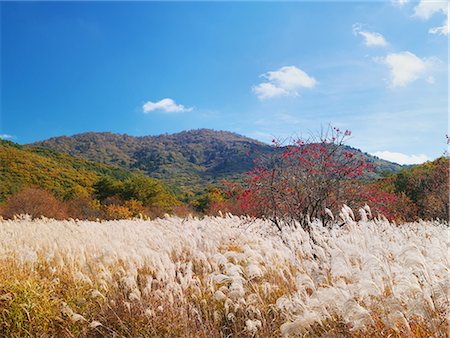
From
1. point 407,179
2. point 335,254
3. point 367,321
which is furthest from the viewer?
point 407,179

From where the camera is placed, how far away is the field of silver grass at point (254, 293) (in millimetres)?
2475

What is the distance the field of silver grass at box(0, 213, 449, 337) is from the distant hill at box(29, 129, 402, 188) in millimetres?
87504

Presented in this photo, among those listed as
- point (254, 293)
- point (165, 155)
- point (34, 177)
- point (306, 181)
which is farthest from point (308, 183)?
point (165, 155)

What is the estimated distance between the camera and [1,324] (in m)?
4.01

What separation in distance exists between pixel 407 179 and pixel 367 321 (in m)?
16.9

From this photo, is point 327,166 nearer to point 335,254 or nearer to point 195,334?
point 335,254

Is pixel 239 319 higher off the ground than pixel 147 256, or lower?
lower

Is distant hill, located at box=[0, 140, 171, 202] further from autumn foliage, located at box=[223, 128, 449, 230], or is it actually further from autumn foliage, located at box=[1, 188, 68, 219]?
autumn foliage, located at box=[223, 128, 449, 230]

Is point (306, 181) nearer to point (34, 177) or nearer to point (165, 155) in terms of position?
point (34, 177)

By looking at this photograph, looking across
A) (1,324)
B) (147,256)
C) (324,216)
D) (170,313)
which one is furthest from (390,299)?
(324,216)

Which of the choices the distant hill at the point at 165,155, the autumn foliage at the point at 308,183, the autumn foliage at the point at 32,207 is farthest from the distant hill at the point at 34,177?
the distant hill at the point at 165,155

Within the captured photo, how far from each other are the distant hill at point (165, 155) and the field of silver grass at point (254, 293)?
8750 centimetres

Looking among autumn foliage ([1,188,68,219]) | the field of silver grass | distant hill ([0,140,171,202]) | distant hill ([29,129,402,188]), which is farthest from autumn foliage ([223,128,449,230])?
distant hill ([29,129,402,188])

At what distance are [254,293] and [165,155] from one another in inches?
4930
